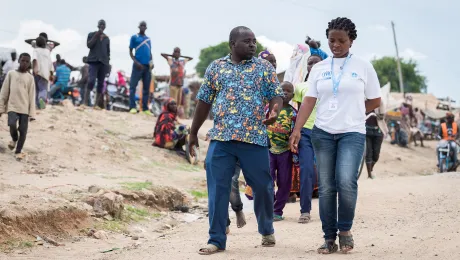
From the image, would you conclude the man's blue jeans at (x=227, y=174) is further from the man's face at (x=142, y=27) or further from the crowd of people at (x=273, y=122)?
the man's face at (x=142, y=27)

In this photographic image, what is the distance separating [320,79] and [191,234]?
2574 millimetres

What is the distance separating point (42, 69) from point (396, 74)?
65547 millimetres

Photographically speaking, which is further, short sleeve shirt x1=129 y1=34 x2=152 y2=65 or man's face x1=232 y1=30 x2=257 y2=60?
short sleeve shirt x1=129 y1=34 x2=152 y2=65

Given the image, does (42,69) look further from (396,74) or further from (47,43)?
(396,74)

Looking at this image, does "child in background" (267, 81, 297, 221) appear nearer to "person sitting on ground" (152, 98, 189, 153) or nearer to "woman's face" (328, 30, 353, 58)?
"woman's face" (328, 30, 353, 58)

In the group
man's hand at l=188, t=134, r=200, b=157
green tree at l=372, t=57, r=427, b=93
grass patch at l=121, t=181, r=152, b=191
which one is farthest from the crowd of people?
green tree at l=372, t=57, r=427, b=93

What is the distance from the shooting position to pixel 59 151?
43.1 feet

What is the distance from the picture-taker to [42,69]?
1573 cm

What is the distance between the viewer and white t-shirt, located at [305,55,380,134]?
19.0 feet

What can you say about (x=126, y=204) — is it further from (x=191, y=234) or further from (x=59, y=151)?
(x=59, y=151)

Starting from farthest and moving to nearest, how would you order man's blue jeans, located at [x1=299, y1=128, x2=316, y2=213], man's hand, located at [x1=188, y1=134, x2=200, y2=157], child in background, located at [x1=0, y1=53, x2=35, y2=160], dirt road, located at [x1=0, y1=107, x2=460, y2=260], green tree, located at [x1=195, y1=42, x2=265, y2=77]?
green tree, located at [x1=195, y1=42, x2=265, y2=77], child in background, located at [x1=0, y1=53, x2=35, y2=160], man's blue jeans, located at [x1=299, y1=128, x2=316, y2=213], dirt road, located at [x1=0, y1=107, x2=460, y2=260], man's hand, located at [x1=188, y1=134, x2=200, y2=157]

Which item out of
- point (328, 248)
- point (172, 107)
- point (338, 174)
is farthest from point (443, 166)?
point (338, 174)

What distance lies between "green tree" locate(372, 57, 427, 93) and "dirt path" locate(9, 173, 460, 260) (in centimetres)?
6815

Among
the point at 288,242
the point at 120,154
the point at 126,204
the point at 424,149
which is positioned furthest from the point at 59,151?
the point at 424,149
